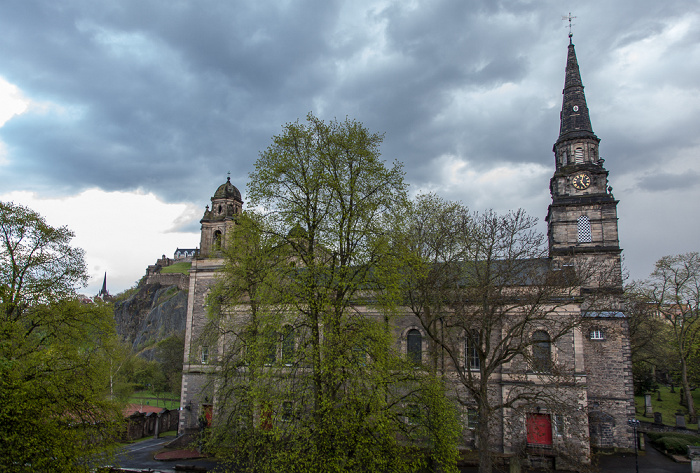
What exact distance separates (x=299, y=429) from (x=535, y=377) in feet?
54.2

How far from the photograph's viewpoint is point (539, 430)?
23.5 meters

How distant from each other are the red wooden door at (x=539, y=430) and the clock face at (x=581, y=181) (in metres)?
17.1

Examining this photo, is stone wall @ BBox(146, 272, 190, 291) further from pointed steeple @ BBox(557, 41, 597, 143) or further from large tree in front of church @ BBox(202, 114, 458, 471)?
large tree in front of church @ BBox(202, 114, 458, 471)

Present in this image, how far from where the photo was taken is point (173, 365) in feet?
173

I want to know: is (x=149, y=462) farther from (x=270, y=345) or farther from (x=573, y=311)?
(x=573, y=311)

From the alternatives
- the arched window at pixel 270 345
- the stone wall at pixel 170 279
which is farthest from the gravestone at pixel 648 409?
the stone wall at pixel 170 279

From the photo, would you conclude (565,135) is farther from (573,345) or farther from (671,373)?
(671,373)

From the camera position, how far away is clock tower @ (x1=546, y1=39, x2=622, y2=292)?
1219 inches

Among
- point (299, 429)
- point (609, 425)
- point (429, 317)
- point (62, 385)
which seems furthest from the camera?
point (609, 425)

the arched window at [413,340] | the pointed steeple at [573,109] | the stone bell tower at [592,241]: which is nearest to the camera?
the arched window at [413,340]

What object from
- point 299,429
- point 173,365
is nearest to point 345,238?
point 299,429

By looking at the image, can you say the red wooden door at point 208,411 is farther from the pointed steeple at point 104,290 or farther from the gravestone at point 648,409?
the pointed steeple at point 104,290

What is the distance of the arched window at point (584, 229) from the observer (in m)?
31.5

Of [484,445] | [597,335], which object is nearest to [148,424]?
[484,445]
